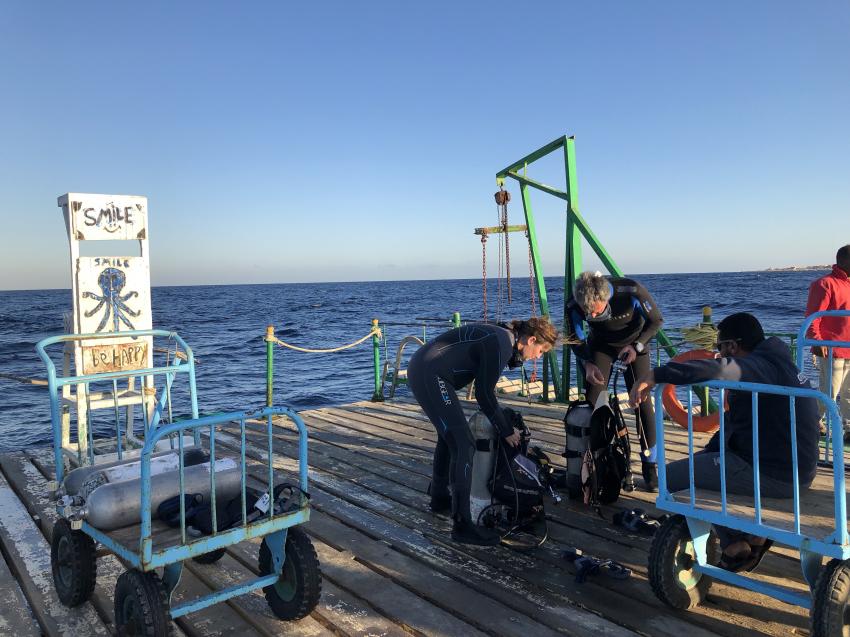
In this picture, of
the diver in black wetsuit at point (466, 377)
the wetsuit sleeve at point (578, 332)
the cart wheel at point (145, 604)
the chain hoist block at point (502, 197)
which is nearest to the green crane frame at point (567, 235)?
the chain hoist block at point (502, 197)

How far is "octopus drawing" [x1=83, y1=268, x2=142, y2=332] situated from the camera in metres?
5.72

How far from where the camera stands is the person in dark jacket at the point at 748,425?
3051 millimetres

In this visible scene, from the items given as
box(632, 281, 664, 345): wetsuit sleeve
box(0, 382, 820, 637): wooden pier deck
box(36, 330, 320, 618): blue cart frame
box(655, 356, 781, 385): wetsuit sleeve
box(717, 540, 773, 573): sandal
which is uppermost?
box(632, 281, 664, 345): wetsuit sleeve

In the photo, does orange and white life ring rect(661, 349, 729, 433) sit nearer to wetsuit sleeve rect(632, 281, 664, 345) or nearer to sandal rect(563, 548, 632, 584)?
wetsuit sleeve rect(632, 281, 664, 345)

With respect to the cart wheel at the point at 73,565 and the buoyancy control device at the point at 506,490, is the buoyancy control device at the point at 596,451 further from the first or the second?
the cart wheel at the point at 73,565

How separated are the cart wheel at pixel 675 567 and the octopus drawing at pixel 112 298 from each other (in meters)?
4.94

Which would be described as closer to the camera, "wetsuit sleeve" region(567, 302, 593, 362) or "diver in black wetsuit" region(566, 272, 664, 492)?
"diver in black wetsuit" region(566, 272, 664, 492)

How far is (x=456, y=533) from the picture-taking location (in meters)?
4.09

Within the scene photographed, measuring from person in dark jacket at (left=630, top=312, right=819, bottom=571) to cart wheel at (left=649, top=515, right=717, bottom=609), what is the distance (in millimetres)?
245

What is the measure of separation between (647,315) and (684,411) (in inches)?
93.8

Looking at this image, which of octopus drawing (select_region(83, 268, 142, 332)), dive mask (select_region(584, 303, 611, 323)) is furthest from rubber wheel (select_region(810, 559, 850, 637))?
octopus drawing (select_region(83, 268, 142, 332))

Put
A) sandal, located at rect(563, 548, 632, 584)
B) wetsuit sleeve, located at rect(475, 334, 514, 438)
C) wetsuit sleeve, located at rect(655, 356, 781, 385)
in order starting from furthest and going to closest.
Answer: wetsuit sleeve, located at rect(475, 334, 514, 438), sandal, located at rect(563, 548, 632, 584), wetsuit sleeve, located at rect(655, 356, 781, 385)

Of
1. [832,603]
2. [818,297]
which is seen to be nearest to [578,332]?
[818,297]

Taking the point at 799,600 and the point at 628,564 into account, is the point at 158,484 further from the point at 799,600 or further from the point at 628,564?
the point at 799,600
